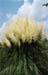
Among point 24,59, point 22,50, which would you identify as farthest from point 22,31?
point 24,59

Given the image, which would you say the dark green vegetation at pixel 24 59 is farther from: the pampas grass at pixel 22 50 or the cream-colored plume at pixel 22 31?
the cream-colored plume at pixel 22 31

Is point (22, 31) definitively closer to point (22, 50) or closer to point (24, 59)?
point (22, 50)

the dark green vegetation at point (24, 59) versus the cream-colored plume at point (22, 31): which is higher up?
the cream-colored plume at point (22, 31)

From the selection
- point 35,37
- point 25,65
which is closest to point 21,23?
point 35,37

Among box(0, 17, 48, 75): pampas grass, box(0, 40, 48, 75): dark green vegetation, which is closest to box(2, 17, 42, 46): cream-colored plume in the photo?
box(0, 17, 48, 75): pampas grass

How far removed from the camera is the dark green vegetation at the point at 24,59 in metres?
4.59

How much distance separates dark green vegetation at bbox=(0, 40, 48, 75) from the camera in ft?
15.0

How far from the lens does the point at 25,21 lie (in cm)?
471

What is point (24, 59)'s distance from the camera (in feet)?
15.4

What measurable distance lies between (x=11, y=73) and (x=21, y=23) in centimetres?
103

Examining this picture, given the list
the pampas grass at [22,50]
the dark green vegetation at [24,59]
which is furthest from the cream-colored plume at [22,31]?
the dark green vegetation at [24,59]

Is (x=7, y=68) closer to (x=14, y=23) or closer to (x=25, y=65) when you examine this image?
(x=25, y=65)

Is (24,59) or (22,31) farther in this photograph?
(24,59)

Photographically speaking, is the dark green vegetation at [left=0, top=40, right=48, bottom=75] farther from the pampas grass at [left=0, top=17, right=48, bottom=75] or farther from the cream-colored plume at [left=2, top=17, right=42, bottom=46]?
the cream-colored plume at [left=2, top=17, right=42, bottom=46]
